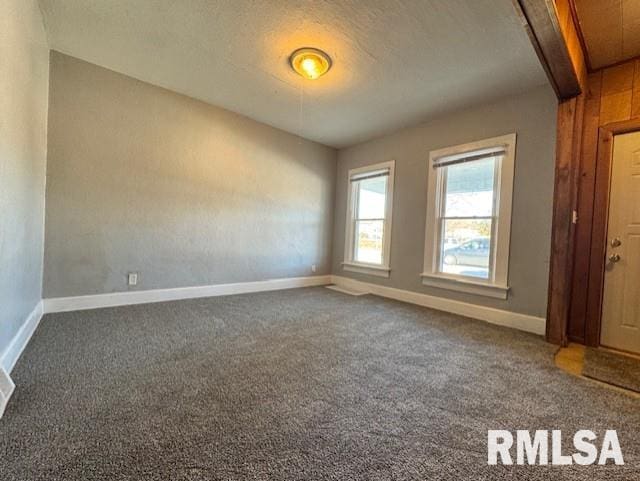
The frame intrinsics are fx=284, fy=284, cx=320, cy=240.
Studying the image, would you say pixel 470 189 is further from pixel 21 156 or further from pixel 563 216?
pixel 21 156

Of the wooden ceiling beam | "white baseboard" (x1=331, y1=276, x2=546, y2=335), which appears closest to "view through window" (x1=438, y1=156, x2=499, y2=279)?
"white baseboard" (x1=331, y1=276, x2=546, y2=335)

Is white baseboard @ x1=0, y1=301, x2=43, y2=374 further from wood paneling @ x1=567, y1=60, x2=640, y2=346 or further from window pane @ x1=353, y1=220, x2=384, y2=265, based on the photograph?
wood paneling @ x1=567, y1=60, x2=640, y2=346

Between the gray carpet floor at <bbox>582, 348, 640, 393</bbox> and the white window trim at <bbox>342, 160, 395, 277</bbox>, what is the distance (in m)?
2.32

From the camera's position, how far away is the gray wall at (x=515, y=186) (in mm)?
2791

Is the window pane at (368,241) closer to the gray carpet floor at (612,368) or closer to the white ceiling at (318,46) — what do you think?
the white ceiling at (318,46)

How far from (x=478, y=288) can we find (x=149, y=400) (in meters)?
3.21

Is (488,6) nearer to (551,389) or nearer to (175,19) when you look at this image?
(175,19)

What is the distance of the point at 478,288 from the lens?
10.6 ft

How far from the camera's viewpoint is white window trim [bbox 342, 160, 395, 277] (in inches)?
166

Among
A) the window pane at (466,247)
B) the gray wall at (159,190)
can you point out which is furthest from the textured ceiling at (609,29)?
the gray wall at (159,190)

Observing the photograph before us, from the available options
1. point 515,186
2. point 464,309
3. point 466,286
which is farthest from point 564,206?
point 464,309

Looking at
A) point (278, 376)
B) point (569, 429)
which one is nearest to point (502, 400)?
point (569, 429)

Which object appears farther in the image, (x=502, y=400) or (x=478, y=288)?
(x=478, y=288)

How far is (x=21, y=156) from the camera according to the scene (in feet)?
6.27
